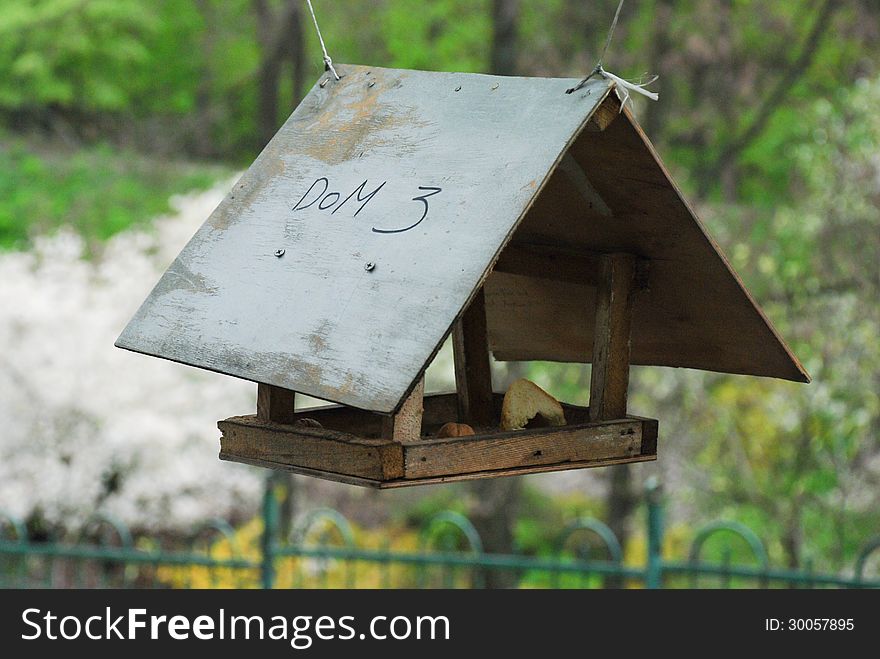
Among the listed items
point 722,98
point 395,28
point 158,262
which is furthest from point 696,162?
point 158,262

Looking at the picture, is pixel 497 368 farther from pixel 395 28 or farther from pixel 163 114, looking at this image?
pixel 163 114

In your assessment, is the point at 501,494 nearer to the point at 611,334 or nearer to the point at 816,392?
the point at 816,392

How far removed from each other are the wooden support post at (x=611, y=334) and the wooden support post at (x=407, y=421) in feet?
1.39

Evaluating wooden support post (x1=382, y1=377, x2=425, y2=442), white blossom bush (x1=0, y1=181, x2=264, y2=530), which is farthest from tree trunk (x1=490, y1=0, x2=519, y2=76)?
wooden support post (x1=382, y1=377, x2=425, y2=442)

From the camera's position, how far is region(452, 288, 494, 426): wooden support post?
232 centimetres

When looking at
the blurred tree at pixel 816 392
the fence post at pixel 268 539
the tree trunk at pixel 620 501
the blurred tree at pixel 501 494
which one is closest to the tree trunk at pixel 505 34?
the blurred tree at pixel 501 494

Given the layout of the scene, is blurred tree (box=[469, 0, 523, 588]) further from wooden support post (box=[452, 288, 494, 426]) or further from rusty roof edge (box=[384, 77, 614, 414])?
rusty roof edge (box=[384, 77, 614, 414])

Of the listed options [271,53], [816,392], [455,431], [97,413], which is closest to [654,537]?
[816,392]

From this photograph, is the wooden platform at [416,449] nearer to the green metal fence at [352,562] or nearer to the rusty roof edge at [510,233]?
the rusty roof edge at [510,233]

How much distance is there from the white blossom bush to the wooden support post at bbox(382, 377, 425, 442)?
20.1 ft

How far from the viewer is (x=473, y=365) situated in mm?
2328

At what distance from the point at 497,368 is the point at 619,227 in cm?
561

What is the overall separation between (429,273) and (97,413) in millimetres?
6422

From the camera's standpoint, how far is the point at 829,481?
695 cm
